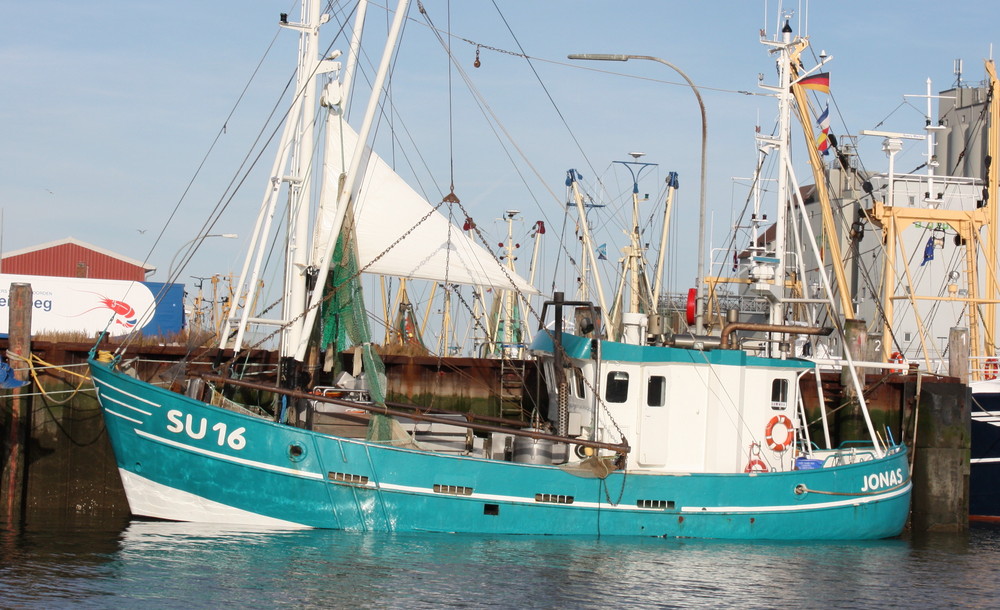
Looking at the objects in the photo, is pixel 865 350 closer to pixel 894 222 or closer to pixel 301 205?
pixel 894 222

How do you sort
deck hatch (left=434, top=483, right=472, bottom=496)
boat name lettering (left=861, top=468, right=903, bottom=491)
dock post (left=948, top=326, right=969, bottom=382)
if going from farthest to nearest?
dock post (left=948, top=326, right=969, bottom=382), boat name lettering (left=861, top=468, right=903, bottom=491), deck hatch (left=434, top=483, right=472, bottom=496)

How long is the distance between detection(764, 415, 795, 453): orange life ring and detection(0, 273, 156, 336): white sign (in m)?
15.8

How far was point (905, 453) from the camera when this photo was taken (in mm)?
18766

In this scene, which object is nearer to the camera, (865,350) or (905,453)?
(905,453)

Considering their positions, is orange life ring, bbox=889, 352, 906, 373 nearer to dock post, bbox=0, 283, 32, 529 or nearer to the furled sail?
the furled sail

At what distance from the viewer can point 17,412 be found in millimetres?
17953

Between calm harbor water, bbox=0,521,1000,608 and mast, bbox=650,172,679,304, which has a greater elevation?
mast, bbox=650,172,679,304

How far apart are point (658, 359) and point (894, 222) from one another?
12.2 metres

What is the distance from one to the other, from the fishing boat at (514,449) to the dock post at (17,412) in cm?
133

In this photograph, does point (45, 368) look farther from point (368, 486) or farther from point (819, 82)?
point (819, 82)

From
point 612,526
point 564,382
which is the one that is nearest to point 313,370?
point 564,382

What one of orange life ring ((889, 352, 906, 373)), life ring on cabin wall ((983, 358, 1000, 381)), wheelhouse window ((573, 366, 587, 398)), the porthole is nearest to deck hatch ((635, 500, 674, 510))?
wheelhouse window ((573, 366, 587, 398))

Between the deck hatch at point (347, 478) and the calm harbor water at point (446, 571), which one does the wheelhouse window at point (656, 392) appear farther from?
the deck hatch at point (347, 478)

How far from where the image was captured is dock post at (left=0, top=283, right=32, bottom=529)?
17719mm
